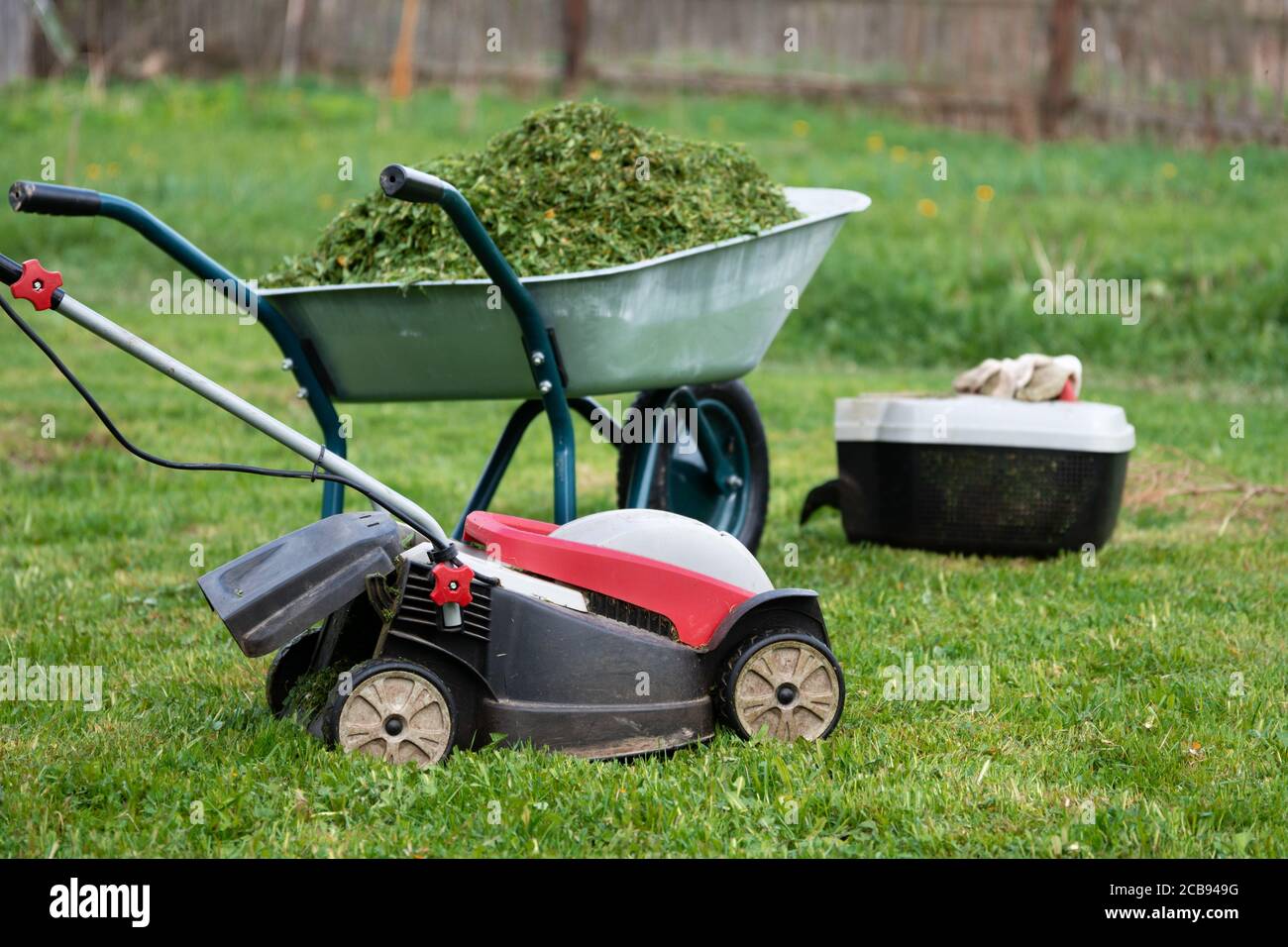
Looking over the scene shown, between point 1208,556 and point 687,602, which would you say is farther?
point 1208,556

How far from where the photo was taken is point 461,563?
277 cm

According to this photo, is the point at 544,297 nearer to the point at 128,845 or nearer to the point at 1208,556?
the point at 128,845

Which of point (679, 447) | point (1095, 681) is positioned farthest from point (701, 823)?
point (679, 447)

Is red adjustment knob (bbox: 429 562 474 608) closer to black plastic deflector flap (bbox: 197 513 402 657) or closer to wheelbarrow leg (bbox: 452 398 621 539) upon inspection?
black plastic deflector flap (bbox: 197 513 402 657)

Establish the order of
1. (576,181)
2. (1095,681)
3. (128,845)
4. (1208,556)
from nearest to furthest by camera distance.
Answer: (128,845) < (1095,681) < (576,181) < (1208,556)

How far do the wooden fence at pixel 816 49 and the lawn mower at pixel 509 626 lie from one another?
403 inches

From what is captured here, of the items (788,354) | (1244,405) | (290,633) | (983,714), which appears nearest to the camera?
(290,633)

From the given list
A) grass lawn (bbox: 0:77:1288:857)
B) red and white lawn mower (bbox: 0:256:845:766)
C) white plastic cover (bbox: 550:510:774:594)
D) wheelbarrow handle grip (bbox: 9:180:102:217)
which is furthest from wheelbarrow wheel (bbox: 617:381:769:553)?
wheelbarrow handle grip (bbox: 9:180:102:217)

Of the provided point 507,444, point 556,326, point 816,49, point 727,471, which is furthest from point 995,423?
point 816,49

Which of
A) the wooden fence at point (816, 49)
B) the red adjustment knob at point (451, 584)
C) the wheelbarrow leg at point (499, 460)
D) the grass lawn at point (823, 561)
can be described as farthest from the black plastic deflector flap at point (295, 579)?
the wooden fence at point (816, 49)

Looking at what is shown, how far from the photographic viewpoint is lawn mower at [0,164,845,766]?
2.68 metres

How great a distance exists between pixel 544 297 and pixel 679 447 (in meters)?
1.37

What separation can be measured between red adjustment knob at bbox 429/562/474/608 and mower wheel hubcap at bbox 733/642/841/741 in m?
0.56

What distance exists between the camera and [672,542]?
2.99m
